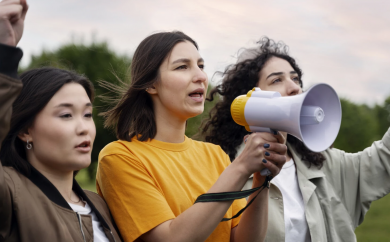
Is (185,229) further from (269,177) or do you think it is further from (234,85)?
(234,85)

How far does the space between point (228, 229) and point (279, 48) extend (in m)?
2.10

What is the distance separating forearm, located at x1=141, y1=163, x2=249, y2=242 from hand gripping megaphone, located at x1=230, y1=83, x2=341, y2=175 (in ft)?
0.64

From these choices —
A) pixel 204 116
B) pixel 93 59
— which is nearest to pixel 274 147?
pixel 204 116

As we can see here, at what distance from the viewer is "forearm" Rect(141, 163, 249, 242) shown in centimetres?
236

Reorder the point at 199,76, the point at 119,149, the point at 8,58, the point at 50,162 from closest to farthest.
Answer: the point at 8,58 < the point at 50,162 < the point at 119,149 < the point at 199,76

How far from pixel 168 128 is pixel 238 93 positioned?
1492mm

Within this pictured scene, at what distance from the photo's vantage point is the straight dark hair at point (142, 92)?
2914 mm

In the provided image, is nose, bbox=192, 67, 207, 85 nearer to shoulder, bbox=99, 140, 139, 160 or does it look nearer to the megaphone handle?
shoulder, bbox=99, 140, 139, 160

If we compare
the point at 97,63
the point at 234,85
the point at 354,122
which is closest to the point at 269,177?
the point at 234,85

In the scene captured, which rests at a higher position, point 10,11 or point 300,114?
point 10,11

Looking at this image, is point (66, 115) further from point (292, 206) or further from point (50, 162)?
point (292, 206)

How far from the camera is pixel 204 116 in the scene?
15.2 ft

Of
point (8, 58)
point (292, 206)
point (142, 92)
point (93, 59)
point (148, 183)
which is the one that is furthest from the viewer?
point (93, 59)

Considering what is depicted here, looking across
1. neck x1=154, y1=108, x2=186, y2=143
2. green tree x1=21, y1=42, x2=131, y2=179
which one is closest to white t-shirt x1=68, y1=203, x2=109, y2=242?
neck x1=154, y1=108, x2=186, y2=143
